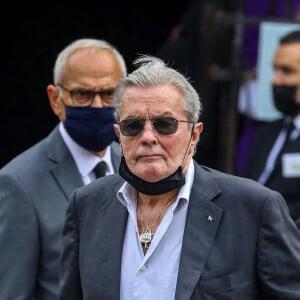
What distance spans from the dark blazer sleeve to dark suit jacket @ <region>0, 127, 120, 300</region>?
35 cm

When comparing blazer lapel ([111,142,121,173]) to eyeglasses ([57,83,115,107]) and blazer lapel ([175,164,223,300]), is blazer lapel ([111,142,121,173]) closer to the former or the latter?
eyeglasses ([57,83,115,107])

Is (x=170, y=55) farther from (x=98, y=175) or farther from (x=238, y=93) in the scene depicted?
(x=98, y=175)

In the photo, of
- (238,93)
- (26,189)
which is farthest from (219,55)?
(26,189)

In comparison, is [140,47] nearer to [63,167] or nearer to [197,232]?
[63,167]

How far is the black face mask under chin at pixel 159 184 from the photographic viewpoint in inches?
123

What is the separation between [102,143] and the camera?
4172 mm

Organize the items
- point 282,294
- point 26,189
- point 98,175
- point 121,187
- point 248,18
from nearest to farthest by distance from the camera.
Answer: point 282,294 → point 121,187 → point 26,189 → point 98,175 → point 248,18

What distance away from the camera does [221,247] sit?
3072 mm

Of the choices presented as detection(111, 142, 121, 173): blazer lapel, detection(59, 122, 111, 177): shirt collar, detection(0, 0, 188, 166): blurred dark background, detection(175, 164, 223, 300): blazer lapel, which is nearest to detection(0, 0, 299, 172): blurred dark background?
detection(0, 0, 188, 166): blurred dark background

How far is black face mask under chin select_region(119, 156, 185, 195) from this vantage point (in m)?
3.12

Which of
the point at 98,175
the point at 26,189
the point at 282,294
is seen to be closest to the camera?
the point at 282,294

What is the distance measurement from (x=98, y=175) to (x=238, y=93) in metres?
2.41

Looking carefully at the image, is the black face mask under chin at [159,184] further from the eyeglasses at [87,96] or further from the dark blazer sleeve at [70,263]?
the eyeglasses at [87,96]

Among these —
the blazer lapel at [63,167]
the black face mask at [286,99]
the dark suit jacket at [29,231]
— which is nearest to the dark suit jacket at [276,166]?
the black face mask at [286,99]
